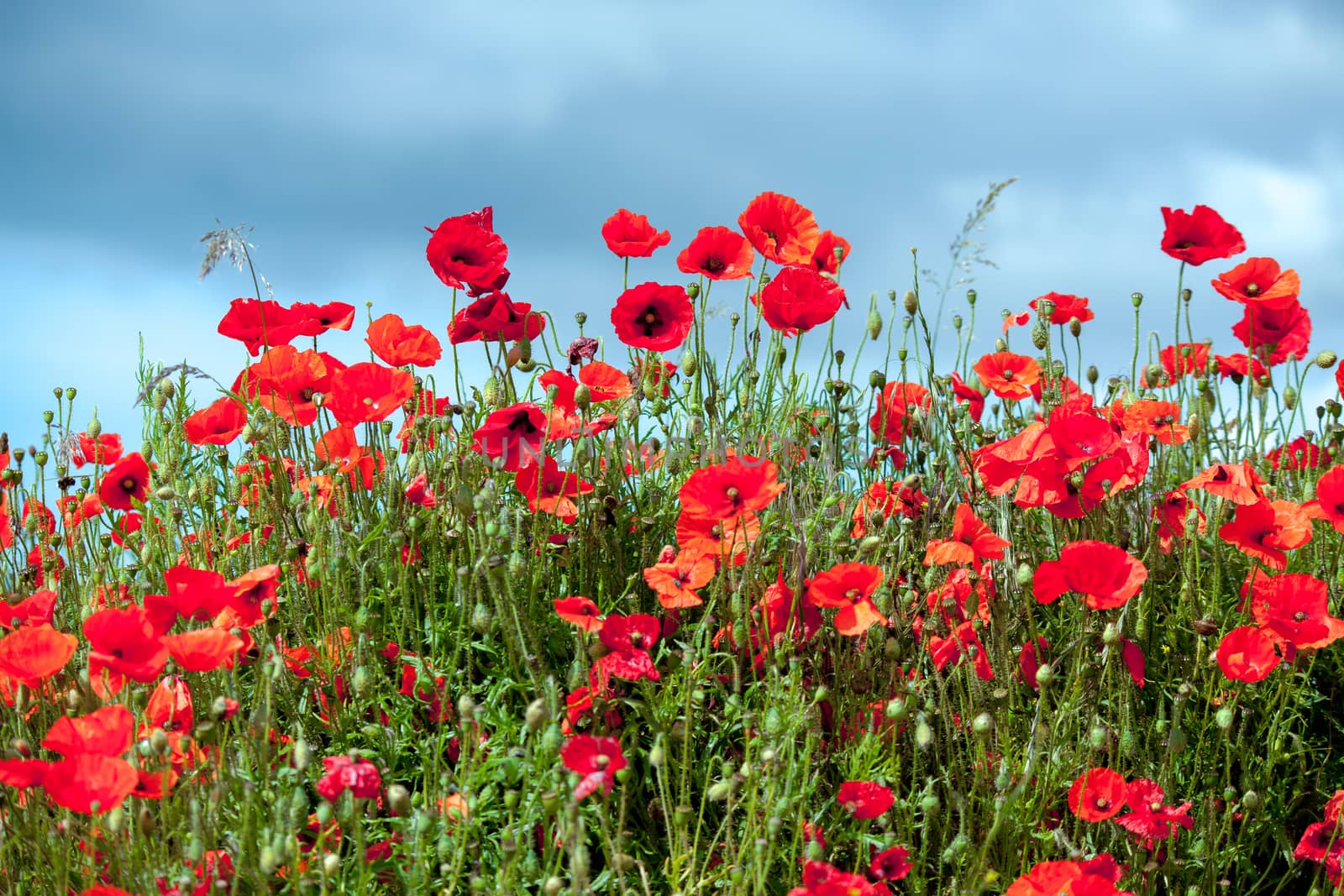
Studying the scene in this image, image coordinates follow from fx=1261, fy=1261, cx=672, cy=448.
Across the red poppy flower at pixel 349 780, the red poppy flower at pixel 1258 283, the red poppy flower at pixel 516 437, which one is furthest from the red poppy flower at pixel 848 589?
the red poppy flower at pixel 1258 283

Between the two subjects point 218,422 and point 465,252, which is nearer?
point 465,252

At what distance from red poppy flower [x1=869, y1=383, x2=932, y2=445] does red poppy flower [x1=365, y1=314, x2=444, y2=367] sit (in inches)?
49.1

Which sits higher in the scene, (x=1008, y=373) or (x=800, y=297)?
(x=800, y=297)

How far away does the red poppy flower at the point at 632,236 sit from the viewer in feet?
10.3

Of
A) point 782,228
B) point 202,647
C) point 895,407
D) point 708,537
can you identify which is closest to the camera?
point 202,647

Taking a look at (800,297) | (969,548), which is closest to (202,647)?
(969,548)

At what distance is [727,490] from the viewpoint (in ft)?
7.92

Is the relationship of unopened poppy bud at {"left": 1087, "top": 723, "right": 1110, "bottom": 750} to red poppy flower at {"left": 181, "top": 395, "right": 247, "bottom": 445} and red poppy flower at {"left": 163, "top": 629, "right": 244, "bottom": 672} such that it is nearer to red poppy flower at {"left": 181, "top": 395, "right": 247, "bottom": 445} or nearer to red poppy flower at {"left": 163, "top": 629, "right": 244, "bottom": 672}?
red poppy flower at {"left": 163, "top": 629, "right": 244, "bottom": 672}

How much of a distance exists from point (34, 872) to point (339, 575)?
0.78m

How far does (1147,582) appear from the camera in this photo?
3.02 m

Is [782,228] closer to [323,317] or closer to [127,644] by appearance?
[323,317]

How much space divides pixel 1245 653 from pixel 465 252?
1.85m

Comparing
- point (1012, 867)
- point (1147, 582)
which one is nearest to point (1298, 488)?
point (1147, 582)

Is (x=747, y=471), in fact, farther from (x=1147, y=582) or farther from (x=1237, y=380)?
(x=1237, y=380)
